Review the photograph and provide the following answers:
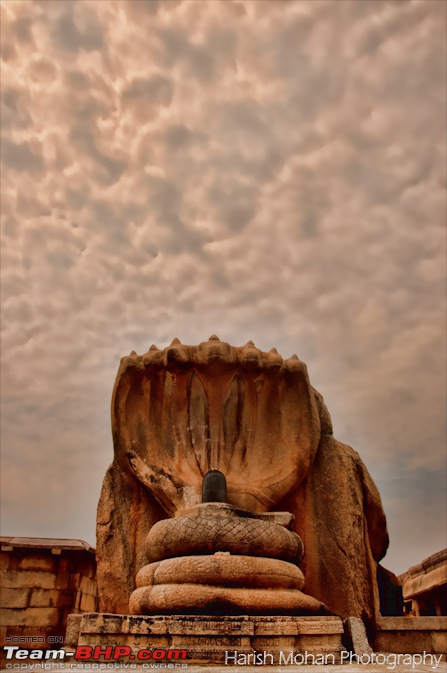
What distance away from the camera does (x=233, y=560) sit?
13.0ft

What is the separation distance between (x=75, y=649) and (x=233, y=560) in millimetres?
1201

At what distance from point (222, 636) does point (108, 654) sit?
71 centimetres

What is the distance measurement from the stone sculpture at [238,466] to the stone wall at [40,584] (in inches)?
174

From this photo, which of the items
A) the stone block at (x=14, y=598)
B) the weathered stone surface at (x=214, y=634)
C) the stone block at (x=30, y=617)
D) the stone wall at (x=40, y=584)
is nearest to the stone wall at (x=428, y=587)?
the weathered stone surface at (x=214, y=634)

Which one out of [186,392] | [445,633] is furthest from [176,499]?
[445,633]

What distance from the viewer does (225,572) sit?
3879mm

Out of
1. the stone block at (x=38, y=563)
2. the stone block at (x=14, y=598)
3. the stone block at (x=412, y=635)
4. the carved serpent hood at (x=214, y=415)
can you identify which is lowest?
the stone block at (x=412, y=635)

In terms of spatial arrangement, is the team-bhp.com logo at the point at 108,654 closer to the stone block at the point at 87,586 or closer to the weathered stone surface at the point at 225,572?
the weathered stone surface at the point at 225,572

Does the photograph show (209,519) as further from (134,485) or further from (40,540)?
(40,540)

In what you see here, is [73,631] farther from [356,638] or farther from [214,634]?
[356,638]

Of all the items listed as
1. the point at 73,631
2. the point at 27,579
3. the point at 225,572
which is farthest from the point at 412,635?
the point at 27,579

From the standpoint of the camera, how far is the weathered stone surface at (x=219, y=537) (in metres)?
4.17

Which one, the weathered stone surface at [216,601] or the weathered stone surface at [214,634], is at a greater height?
the weathered stone surface at [216,601]

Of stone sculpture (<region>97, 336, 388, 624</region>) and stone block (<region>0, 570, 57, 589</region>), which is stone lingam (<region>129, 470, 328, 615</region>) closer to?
stone sculpture (<region>97, 336, 388, 624</region>)
